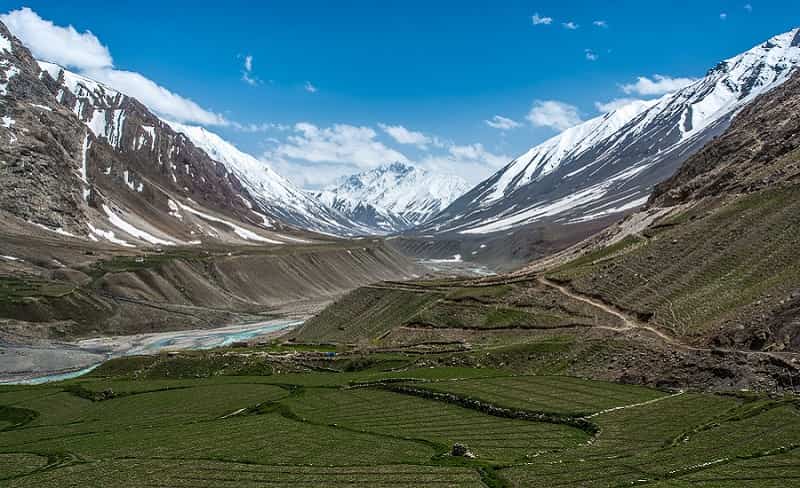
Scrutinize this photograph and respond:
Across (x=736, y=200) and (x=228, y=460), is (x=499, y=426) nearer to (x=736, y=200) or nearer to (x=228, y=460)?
(x=228, y=460)

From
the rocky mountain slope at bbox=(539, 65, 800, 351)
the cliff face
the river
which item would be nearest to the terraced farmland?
the rocky mountain slope at bbox=(539, 65, 800, 351)

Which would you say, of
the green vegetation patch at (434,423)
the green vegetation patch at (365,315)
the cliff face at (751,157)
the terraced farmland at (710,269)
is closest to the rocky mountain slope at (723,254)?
the terraced farmland at (710,269)

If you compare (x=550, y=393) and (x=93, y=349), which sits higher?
(x=93, y=349)

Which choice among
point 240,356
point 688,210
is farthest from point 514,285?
point 240,356

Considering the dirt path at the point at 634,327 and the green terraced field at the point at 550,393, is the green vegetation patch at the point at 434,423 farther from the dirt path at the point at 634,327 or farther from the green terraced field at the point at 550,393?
the dirt path at the point at 634,327

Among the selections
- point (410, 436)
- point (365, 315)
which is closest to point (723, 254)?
point (365, 315)

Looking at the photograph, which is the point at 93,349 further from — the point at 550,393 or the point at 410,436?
the point at 410,436

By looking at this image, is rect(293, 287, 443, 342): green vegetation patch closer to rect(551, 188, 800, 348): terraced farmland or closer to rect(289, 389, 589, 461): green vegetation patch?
rect(551, 188, 800, 348): terraced farmland
